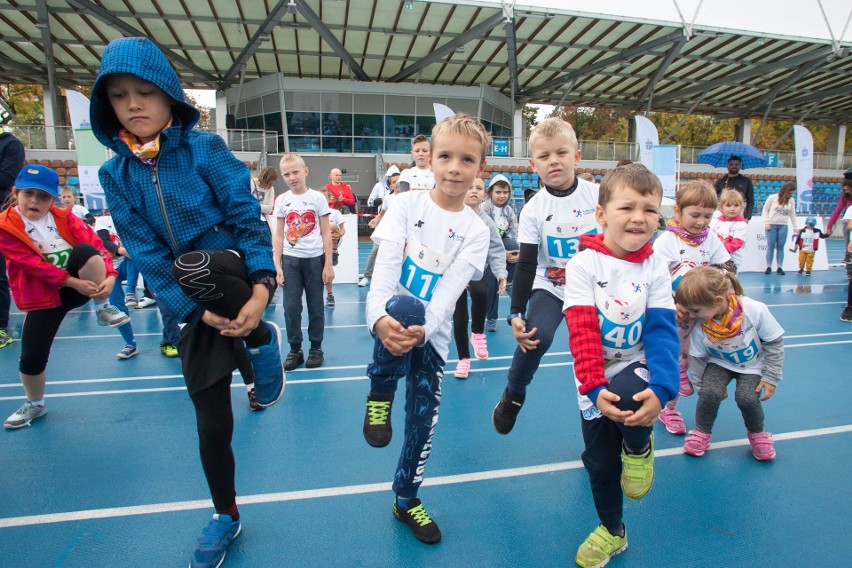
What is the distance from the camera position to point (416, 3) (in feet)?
63.2

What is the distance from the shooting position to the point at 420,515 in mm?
2430

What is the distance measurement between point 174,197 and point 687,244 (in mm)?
3356

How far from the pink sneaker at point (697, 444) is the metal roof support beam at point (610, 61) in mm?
23396

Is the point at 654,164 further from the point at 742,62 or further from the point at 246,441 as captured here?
the point at 742,62

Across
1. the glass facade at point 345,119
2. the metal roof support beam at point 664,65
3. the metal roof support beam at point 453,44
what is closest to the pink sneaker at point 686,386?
the metal roof support beam at point 453,44

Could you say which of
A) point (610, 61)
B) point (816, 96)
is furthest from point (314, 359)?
point (816, 96)

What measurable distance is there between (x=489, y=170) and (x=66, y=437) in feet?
77.0

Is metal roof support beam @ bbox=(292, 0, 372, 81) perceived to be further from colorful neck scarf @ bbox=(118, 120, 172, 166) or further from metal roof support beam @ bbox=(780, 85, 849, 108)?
metal roof support beam @ bbox=(780, 85, 849, 108)

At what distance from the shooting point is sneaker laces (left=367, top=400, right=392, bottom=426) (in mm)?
2154

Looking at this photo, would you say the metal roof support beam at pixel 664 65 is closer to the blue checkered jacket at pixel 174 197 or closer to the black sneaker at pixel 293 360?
the black sneaker at pixel 293 360

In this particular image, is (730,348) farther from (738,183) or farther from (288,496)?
(738,183)

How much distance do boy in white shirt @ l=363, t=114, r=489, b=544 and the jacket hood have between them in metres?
0.95

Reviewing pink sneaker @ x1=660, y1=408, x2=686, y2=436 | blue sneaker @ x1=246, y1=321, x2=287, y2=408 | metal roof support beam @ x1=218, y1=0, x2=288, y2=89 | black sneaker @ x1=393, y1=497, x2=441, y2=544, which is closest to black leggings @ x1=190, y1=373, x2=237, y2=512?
blue sneaker @ x1=246, y1=321, x2=287, y2=408

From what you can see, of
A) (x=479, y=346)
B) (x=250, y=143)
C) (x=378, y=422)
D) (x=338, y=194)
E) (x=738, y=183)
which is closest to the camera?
(x=378, y=422)
